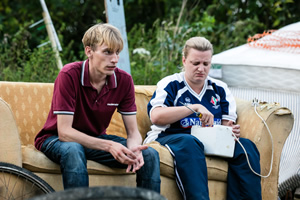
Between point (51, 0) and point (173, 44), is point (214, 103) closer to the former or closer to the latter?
point (173, 44)

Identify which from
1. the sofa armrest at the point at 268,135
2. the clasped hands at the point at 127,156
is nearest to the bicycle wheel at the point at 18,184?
the clasped hands at the point at 127,156

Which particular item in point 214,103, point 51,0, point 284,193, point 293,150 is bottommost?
point 284,193

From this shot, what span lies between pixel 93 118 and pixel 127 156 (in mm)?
362

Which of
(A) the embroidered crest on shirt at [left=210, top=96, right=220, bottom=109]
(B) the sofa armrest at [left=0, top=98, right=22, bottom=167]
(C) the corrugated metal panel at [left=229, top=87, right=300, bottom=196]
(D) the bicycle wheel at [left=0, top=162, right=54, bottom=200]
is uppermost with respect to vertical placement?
(B) the sofa armrest at [left=0, top=98, right=22, bottom=167]

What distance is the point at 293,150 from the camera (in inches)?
148

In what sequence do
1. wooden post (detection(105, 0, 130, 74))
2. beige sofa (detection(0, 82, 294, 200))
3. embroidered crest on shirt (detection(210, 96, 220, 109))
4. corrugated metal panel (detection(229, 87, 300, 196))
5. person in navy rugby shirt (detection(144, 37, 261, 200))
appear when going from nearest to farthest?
beige sofa (detection(0, 82, 294, 200))
person in navy rugby shirt (detection(144, 37, 261, 200))
embroidered crest on shirt (detection(210, 96, 220, 109))
corrugated metal panel (detection(229, 87, 300, 196))
wooden post (detection(105, 0, 130, 74))

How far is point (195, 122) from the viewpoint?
309 cm

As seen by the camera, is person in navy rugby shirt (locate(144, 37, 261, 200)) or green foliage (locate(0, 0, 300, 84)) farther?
green foliage (locate(0, 0, 300, 84))

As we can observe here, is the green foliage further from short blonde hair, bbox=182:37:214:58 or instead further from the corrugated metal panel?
short blonde hair, bbox=182:37:214:58

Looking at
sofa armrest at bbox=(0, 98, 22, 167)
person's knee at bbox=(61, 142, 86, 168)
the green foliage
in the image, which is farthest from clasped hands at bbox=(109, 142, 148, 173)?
the green foliage

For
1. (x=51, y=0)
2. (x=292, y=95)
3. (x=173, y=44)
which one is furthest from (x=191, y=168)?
(x=51, y=0)

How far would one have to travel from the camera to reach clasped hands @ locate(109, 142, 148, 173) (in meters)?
2.50

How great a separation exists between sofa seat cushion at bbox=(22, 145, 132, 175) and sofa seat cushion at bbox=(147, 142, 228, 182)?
35cm

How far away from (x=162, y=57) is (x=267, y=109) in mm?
2178
